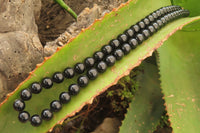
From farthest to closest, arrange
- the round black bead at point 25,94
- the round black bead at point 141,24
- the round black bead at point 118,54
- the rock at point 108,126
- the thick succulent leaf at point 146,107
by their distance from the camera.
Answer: the rock at point 108,126, the thick succulent leaf at point 146,107, the round black bead at point 141,24, the round black bead at point 118,54, the round black bead at point 25,94

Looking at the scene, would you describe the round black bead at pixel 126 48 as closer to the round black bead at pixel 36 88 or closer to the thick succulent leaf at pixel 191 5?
the round black bead at pixel 36 88

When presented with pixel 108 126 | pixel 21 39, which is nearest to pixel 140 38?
pixel 21 39

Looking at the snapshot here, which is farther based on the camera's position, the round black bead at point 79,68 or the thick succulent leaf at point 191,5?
the thick succulent leaf at point 191,5

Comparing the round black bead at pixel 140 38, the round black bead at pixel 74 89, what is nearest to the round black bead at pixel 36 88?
the round black bead at pixel 74 89

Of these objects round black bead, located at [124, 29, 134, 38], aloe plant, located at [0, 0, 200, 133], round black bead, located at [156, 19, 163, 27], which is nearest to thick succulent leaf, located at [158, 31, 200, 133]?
aloe plant, located at [0, 0, 200, 133]

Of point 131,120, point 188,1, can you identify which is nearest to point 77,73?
point 131,120

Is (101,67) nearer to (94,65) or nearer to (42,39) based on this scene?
(94,65)

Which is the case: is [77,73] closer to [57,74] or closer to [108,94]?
[57,74]

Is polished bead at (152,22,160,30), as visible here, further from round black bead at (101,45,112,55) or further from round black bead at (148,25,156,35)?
round black bead at (101,45,112,55)
